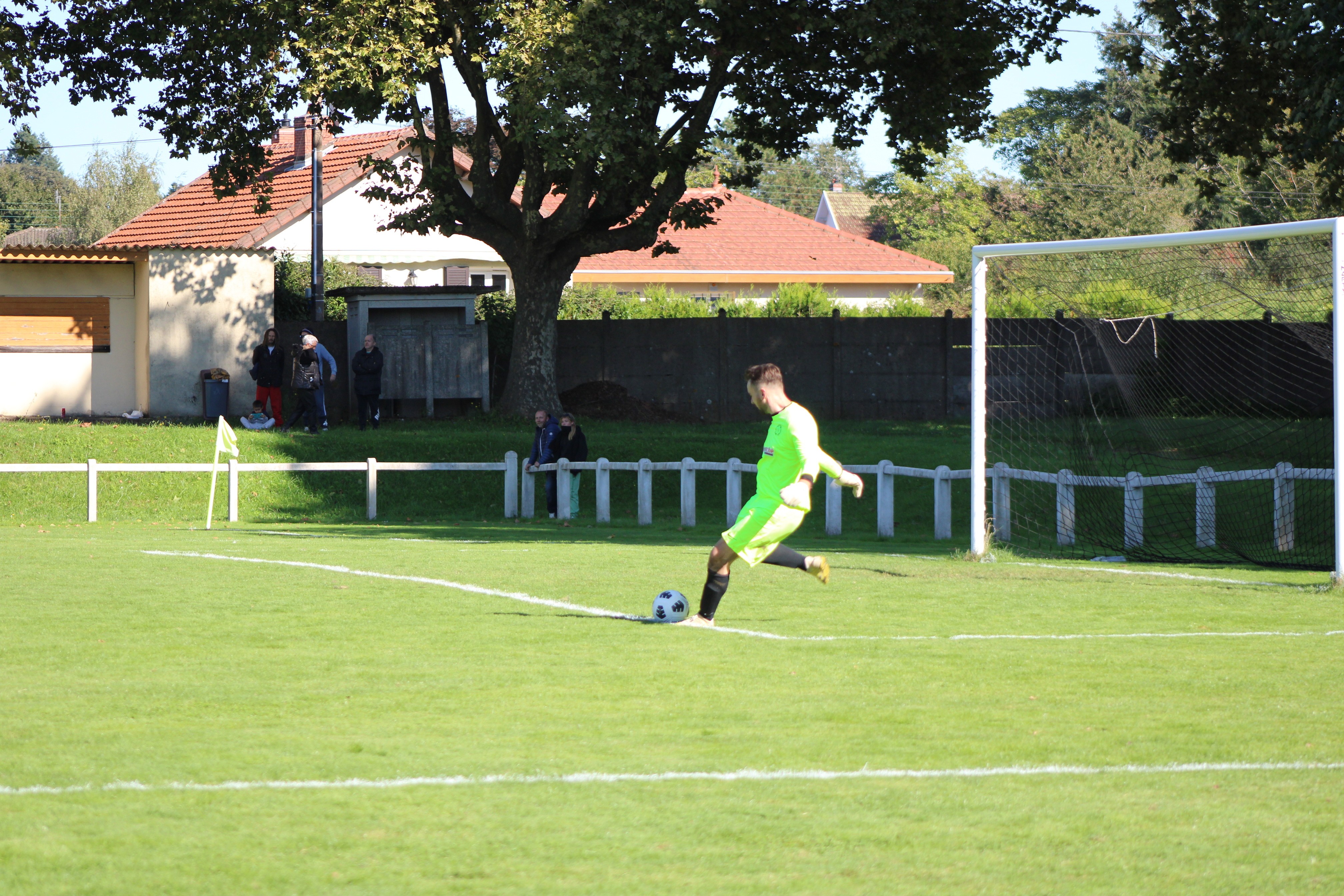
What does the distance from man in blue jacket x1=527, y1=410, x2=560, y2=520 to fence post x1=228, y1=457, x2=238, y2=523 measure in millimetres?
4095

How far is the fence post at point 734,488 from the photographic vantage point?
2023cm

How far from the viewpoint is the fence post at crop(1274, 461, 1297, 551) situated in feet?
52.1

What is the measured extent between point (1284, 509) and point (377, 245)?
105 ft

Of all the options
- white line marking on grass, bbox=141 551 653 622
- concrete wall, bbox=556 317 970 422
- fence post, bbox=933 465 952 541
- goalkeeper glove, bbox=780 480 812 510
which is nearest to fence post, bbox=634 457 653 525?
fence post, bbox=933 465 952 541

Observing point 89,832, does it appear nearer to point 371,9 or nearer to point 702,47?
point 371,9

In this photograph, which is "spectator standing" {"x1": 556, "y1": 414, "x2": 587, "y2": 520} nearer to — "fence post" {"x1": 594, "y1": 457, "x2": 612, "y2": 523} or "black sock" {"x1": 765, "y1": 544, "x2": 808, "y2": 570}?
"fence post" {"x1": 594, "y1": 457, "x2": 612, "y2": 523}

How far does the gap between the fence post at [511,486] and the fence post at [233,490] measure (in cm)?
195

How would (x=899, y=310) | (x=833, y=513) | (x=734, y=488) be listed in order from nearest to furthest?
(x=833, y=513)
(x=734, y=488)
(x=899, y=310)

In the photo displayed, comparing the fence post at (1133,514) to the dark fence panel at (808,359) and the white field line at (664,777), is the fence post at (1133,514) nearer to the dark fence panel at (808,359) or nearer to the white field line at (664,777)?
the white field line at (664,777)

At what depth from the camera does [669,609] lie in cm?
975

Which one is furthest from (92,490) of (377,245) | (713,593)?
(377,245)

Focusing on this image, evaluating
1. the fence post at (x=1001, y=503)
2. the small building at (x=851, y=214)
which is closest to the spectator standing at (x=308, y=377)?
the fence post at (x=1001, y=503)

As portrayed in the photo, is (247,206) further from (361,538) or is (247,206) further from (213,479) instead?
(361,538)

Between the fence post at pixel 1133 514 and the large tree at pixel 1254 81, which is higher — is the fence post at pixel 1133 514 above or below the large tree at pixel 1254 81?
below
